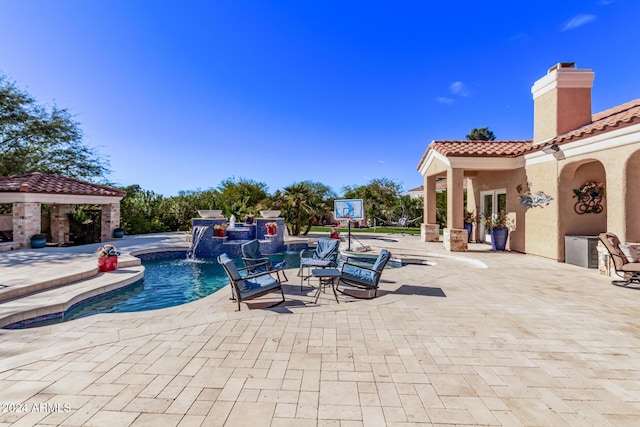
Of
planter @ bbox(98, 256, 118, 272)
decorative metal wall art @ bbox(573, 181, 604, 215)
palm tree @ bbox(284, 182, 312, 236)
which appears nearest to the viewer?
planter @ bbox(98, 256, 118, 272)

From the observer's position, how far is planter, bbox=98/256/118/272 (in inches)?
364

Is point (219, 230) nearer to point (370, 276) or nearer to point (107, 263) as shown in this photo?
point (107, 263)

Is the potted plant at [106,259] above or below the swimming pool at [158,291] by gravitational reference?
above

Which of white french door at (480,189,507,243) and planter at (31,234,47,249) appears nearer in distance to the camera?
white french door at (480,189,507,243)

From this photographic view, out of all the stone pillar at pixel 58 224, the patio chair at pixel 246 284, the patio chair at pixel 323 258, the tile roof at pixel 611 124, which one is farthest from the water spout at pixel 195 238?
the tile roof at pixel 611 124

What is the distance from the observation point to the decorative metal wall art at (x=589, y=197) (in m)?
9.81

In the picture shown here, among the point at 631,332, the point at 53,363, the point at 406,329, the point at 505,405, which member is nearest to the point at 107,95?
the point at 53,363

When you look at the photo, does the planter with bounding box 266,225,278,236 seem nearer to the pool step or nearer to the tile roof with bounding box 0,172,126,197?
the pool step

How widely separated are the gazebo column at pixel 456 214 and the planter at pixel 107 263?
1323cm

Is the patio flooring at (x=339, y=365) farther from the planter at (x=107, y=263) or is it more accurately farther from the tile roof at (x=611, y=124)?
the planter at (x=107, y=263)

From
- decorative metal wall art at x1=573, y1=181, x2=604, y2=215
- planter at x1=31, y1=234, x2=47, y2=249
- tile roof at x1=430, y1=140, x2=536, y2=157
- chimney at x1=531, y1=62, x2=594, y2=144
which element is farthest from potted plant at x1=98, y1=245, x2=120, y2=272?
chimney at x1=531, y1=62, x2=594, y2=144

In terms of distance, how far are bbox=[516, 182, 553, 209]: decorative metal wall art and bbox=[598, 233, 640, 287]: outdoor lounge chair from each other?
3289 mm

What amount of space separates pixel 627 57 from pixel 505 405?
20147 millimetres

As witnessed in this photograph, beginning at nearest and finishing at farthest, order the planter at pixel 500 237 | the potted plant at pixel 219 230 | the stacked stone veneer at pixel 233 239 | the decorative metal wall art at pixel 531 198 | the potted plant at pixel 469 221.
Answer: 1. the decorative metal wall art at pixel 531 198
2. the planter at pixel 500 237
3. the stacked stone veneer at pixel 233 239
4. the potted plant at pixel 469 221
5. the potted plant at pixel 219 230
